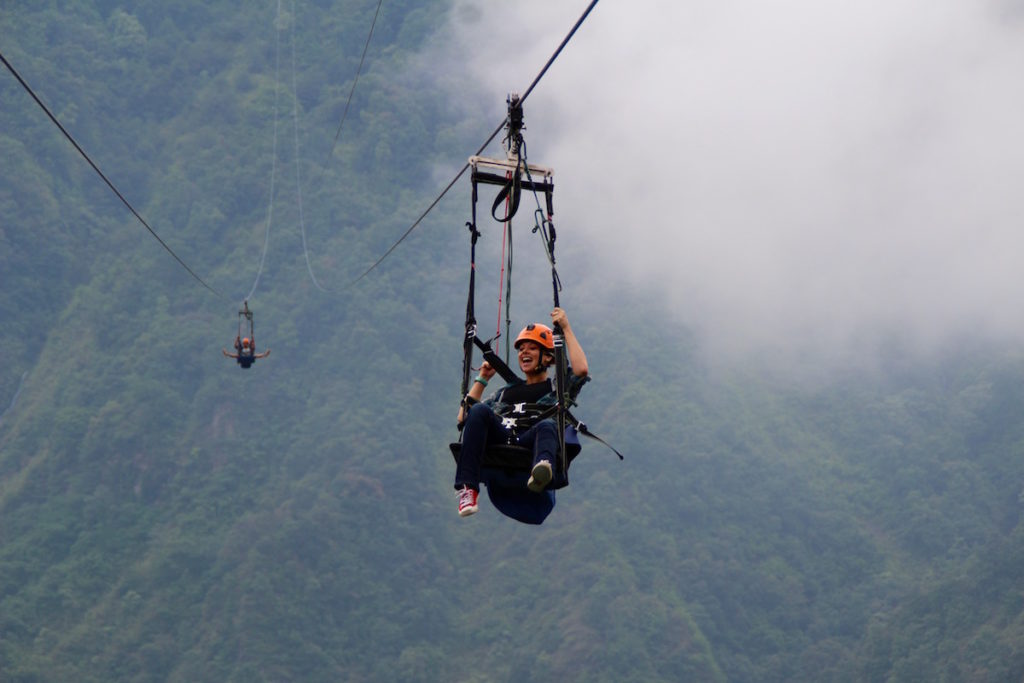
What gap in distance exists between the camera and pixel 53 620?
9469 centimetres

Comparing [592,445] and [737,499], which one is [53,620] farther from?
[737,499]

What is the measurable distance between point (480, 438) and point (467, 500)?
49 cm

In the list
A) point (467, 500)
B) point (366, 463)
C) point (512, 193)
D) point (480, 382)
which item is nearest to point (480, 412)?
point (467, 500)

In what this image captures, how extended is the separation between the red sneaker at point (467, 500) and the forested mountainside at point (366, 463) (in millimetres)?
74189

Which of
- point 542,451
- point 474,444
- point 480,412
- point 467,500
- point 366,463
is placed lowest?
point 467,500

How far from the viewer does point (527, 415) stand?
11.3 m

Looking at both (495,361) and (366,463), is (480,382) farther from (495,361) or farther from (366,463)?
(366,463)

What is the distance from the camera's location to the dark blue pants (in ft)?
35.2

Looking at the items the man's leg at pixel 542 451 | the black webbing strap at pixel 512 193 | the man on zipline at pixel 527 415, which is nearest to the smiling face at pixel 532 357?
the man on zipline at pixel 527 415

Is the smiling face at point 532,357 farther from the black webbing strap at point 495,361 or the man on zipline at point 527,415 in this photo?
the black webbing strap at point 495,361

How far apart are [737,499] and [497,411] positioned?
104 metres

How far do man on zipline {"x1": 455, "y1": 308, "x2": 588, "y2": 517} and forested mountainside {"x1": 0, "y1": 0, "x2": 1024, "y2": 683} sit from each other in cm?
7343

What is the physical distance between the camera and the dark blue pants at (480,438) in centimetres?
1073

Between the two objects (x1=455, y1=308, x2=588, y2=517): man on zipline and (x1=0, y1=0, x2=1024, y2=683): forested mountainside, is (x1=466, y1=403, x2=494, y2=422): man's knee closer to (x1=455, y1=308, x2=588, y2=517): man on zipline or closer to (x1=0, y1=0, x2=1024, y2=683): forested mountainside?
(x1=455, y1=308, x2=588, y2=517): man on zipline
